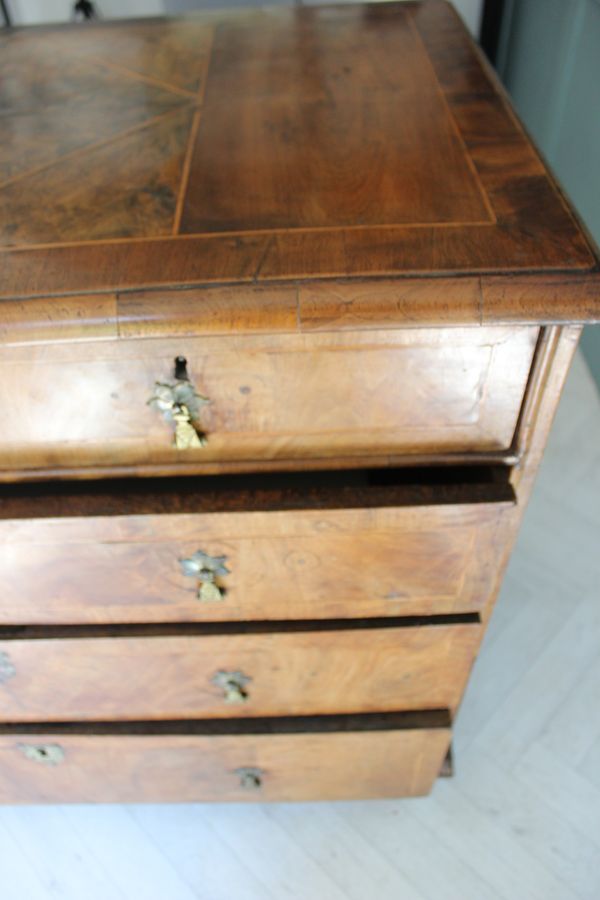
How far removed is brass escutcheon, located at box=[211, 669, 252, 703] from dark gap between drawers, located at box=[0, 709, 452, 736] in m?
0.05

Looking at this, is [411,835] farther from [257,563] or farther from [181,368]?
[181,368]

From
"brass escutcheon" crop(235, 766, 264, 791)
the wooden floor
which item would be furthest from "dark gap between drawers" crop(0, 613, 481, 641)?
the wooden floor

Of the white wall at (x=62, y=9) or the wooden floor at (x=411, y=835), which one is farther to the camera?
the white wall at (x=62, y=9)

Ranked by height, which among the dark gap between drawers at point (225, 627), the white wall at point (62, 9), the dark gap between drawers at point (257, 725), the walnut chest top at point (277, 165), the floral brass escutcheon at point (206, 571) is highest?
the walnut chest top at point (277, 165)

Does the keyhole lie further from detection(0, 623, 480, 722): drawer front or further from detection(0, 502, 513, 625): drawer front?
detection(0, 623, 480, 722): drawer front

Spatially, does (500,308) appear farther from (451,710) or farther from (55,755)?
(55,755)

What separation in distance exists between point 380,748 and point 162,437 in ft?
1.41

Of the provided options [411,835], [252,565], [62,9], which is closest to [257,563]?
[252,565]

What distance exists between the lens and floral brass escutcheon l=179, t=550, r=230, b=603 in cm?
54

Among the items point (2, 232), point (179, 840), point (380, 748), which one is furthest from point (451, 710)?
point (2, 232)

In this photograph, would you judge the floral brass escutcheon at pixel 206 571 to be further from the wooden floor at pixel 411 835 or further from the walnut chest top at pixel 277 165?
the wooden floor at pixel 411 835

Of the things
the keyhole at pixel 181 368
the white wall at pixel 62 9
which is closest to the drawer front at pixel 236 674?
the keyhole at pixel 181 368

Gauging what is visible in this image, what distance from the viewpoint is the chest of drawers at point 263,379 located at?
0.42 meters

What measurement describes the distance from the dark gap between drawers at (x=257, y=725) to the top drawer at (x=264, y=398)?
0.32 meters
